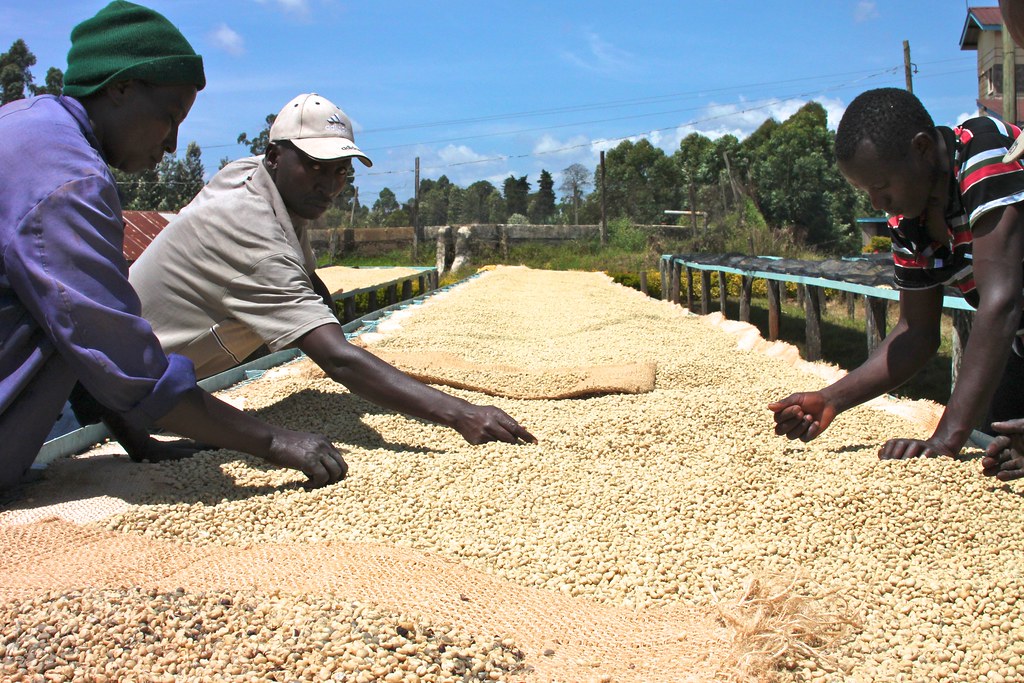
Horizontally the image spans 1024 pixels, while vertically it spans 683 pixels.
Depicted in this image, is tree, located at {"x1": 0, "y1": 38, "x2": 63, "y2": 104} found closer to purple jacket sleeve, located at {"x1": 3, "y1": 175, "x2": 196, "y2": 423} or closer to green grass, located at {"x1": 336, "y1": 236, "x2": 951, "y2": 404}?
green grass, located at {"x1": 336, "y1": 236, "x2": 951, "y2": 404}

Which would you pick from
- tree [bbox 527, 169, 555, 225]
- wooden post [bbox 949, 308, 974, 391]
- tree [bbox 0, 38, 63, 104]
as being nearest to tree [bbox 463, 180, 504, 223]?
tree [bbox 527, 169, 555, 225]

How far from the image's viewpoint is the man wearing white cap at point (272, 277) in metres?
2.41

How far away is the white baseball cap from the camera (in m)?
2.67

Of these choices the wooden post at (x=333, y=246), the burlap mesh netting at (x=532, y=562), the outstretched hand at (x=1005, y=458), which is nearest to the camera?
the burlap mesh netting at (x=532, y=562)

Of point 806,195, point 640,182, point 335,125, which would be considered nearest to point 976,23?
point 806,195

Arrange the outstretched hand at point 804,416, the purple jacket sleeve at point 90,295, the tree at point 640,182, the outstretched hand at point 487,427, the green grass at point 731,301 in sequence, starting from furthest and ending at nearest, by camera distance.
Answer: the tree at point 640,182 → the green grass at point 731,301 → the outstretched hand at point 487,427 → the outstretched hand at point 804,416 → the purple jacket sleeve at point 90,295

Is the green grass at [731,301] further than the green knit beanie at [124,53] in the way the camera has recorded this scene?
Yes

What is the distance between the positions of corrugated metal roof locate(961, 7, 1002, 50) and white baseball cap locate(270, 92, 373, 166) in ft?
57.2

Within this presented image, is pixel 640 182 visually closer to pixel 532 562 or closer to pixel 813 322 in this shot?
pixel 813 322

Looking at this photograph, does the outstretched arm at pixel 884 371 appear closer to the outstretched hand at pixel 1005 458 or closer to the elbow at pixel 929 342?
the elbow at pixel 929 342

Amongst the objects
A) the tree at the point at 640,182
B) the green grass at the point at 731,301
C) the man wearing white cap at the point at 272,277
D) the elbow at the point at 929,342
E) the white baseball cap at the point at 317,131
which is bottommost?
the green grass at the point at 731,301

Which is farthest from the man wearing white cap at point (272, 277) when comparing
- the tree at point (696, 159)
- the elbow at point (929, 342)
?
the tree at point (696, 159)

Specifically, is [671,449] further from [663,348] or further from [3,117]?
[663,348]

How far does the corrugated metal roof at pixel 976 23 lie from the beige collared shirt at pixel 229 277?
697 inches
